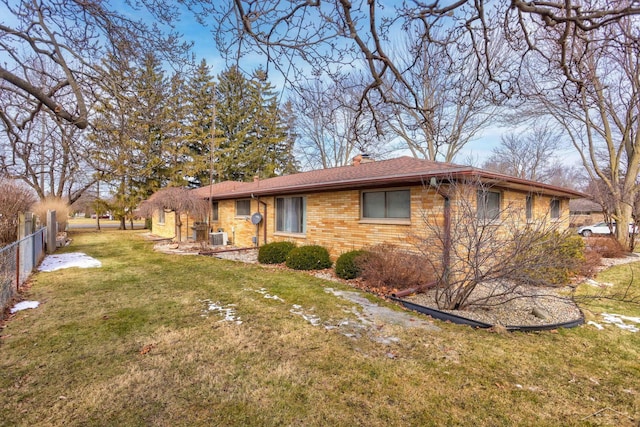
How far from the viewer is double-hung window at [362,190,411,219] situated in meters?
8.01

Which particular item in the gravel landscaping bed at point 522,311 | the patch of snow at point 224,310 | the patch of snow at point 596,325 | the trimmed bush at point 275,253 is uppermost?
the trimmed bush at point 275,253

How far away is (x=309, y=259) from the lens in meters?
8.91

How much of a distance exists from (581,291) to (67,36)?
10.4m

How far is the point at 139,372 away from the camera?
3.21 m

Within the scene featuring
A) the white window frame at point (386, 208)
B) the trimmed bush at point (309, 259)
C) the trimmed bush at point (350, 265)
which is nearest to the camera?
the trimmed bush at point (350, 265)

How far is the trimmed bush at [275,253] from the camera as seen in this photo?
987cm

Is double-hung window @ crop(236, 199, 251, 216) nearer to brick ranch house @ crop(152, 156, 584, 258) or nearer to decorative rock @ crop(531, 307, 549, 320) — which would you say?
brick ranch house @ crop(152, 156, 584, 258)

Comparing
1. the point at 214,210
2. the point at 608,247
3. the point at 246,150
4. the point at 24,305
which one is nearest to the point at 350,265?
the point at 24,305

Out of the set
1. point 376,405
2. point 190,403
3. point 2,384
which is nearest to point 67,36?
point 2,384

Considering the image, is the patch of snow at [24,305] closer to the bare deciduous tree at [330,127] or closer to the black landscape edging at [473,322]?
the bare deciduous tree at [330,127]

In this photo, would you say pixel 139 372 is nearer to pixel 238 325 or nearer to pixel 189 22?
pixel 238 325

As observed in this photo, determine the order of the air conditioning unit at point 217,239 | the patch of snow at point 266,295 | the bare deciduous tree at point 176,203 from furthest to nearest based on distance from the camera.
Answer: the air conditioning unit at point 217,239 → the bare deciduous tree at point 176,203 → the patch of snow at point 266,295

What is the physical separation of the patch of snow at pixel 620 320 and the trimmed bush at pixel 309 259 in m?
5.92

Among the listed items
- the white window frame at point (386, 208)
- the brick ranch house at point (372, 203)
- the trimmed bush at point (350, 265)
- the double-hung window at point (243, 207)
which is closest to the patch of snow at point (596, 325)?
Answer: the brick ranch house at point (372, 203)
